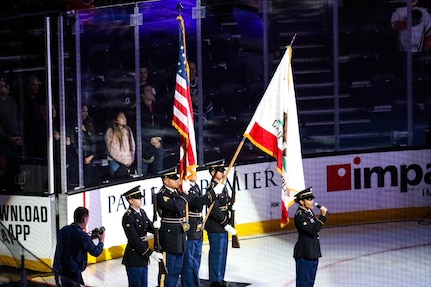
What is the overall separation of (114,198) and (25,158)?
4.92ft

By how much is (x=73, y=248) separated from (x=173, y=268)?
1.58 m

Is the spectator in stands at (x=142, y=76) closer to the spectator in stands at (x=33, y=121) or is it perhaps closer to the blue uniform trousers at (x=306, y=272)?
the spectator in stands at (x=33, y=121)

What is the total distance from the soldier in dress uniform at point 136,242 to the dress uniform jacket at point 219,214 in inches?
63.6

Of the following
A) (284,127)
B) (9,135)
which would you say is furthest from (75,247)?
(9,135)

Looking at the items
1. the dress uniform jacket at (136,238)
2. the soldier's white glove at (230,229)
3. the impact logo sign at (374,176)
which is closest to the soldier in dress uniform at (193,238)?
the soldier's white glove at (230,229)

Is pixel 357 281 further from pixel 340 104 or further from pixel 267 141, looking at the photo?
pixel 340 104

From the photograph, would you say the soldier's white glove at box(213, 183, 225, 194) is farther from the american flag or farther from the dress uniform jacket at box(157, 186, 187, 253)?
the dress uniform jacket at box(157, 186, 187, 253)

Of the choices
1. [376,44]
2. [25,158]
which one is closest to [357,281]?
[25,158]

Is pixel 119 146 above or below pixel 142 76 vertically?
below

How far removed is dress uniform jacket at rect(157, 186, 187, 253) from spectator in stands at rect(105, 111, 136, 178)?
284 cm

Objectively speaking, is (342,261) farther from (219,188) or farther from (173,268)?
(173,268)

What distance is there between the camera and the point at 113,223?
17.2 metres

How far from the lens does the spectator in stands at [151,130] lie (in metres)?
18.2

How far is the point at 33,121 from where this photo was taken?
54.1 ft
